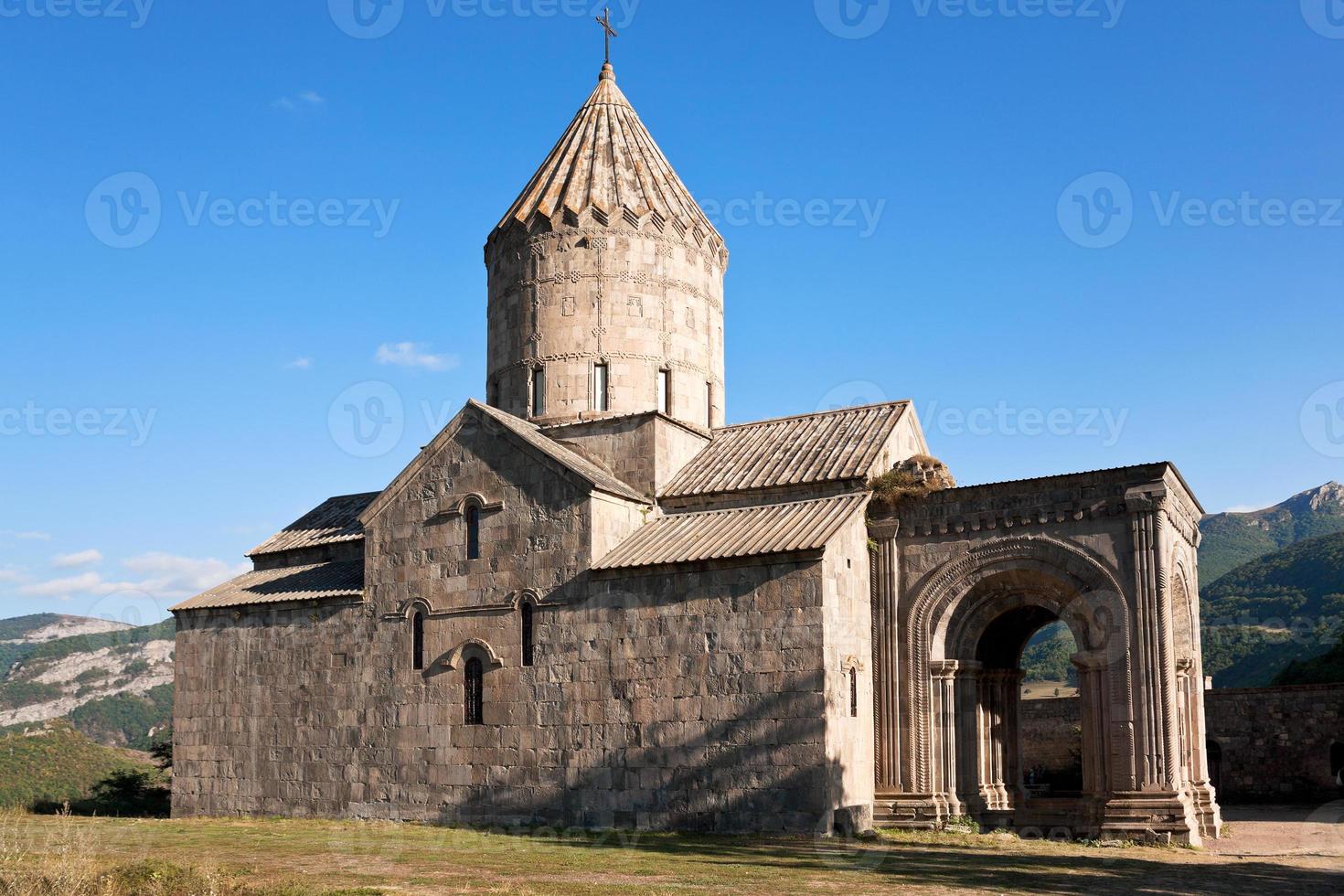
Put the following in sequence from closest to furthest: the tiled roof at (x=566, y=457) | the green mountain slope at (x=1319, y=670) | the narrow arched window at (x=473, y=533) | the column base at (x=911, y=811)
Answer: the column base at (x=911, y=811) → the tiled roof at (x=566, y=457) → the narrow arched window at (x=473, y=533) → the green mountain slope at (x=1319, y=670)

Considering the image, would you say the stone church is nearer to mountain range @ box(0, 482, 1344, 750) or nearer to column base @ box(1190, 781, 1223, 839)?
column base @ box(1190, 781, 1223, 839)

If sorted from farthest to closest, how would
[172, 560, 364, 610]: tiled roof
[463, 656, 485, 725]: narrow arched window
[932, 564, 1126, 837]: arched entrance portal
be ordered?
[172, 560, 364, 610]: tiled roof, [463, 656, 485, 725]: narrow arched window, [932, 564, 1126, 837]: arched entrance portal

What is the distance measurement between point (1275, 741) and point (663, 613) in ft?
55.6

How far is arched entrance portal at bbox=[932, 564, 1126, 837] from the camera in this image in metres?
19.0

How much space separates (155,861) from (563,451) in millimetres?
9857

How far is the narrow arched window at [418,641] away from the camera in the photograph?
21.9 meters

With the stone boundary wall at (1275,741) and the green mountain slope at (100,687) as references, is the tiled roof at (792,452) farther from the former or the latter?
the green mountain slope at (100,687)

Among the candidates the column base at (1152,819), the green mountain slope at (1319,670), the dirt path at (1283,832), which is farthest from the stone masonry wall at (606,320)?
the green mountain slope at (1319,670)

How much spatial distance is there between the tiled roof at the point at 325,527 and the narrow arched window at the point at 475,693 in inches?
191

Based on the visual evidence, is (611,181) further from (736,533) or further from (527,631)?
(527,631)

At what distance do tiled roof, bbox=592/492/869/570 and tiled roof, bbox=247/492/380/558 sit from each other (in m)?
6.99

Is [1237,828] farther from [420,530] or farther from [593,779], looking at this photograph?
[420,530]

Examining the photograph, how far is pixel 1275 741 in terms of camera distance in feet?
93.0

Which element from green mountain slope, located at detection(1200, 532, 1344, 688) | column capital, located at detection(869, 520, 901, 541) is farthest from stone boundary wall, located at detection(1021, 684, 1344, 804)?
green mountain slope, located at detection(1200, 532, 1344, 688)
